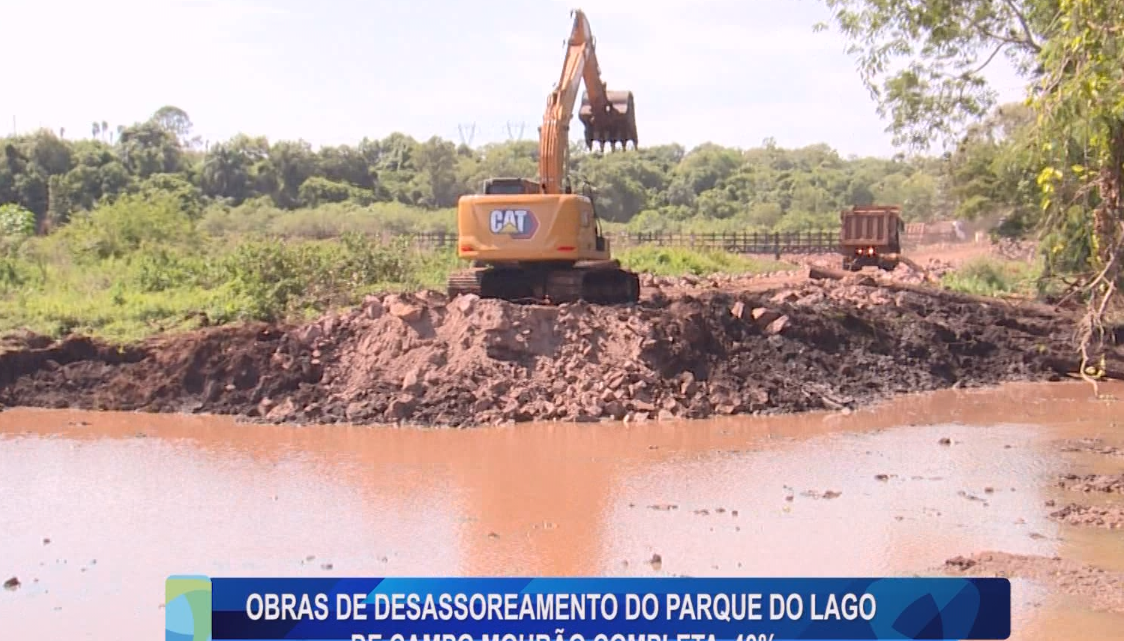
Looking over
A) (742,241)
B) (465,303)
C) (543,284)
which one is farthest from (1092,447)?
(742,241)

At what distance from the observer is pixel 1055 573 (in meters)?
9.78

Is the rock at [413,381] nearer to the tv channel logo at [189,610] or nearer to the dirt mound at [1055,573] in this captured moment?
the dirt mound at [1055,573]

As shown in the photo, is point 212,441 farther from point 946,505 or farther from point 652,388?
point 946,505

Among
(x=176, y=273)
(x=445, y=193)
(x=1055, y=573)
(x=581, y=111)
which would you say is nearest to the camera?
(x=1055, y=573)

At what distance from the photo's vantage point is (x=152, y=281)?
85.9 feet

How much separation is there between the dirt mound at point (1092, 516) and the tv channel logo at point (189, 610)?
774 cm

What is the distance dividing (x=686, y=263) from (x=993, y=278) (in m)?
8.18

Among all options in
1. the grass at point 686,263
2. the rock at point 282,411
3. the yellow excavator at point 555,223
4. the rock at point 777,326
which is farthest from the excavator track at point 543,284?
the grass at point 686,263

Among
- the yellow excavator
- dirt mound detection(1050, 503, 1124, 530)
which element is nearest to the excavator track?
the yellow excavator

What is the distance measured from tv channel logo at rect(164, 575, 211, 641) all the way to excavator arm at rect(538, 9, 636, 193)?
1341 cm

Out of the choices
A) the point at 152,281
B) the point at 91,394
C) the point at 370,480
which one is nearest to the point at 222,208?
the point at 152,281

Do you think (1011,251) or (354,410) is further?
(1011,251)

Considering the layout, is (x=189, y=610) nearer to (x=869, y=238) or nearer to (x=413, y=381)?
(x=413, y=381)

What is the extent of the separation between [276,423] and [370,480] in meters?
4.07
